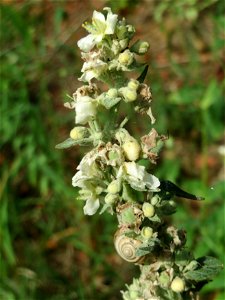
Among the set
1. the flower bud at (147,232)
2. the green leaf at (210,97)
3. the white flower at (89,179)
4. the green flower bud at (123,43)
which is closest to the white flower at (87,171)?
the white flower at (89,179)

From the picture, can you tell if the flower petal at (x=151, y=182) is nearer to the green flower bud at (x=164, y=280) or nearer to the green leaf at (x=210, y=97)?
the green flower bud at (x=164, y=280)

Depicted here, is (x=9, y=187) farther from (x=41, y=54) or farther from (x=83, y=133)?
(x=83, y=133)

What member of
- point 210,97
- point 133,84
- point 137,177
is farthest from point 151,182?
point 210,97

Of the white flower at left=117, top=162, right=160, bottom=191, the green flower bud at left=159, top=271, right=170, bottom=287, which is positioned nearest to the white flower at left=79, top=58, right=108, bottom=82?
the white flower at left=117, top=162, right=160, bottom=191

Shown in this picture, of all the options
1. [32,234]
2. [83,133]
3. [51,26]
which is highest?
[83,133]

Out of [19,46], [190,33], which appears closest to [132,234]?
[19,46]
